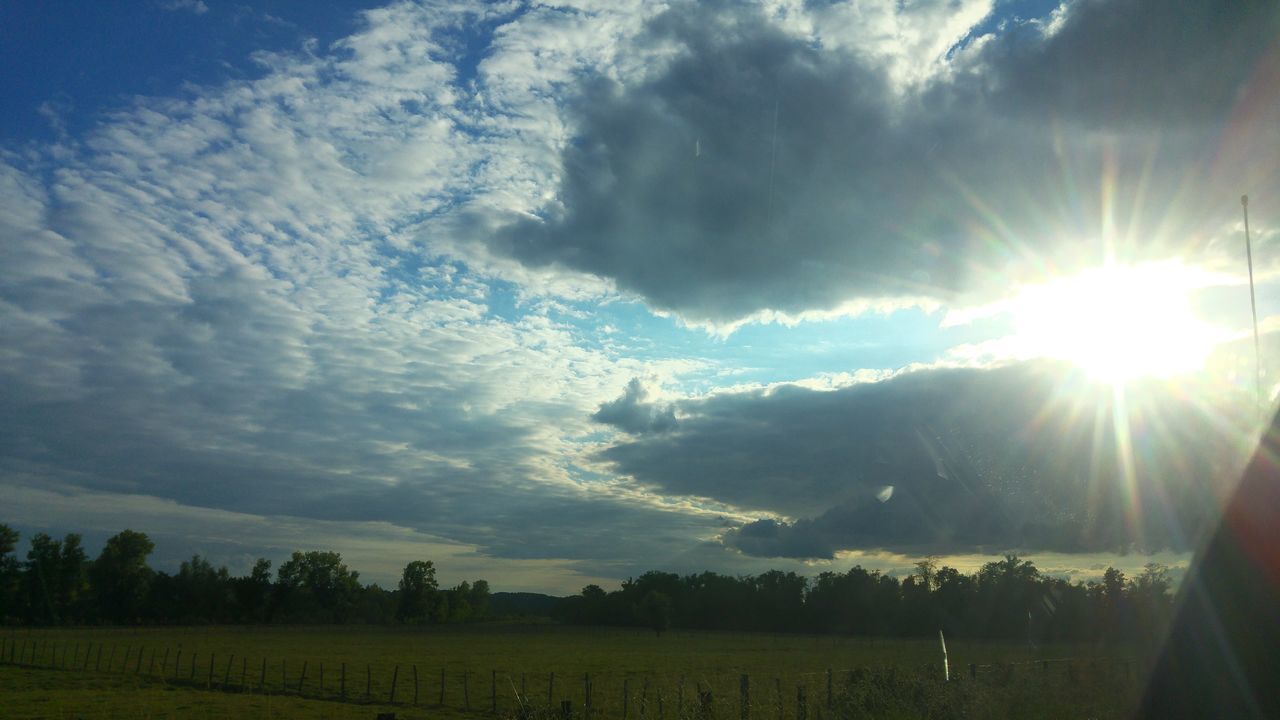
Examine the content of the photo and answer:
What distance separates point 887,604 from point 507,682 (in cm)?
10181

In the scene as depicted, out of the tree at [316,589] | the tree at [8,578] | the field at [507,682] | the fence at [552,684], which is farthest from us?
the tree at [316,589]

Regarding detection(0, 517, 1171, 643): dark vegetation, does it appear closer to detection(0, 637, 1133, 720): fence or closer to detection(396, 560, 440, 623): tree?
detection(396, 560, 440, 623): tree

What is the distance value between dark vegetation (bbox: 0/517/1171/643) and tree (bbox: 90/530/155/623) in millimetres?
157

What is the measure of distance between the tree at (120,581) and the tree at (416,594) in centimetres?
4237

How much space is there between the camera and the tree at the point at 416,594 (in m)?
153

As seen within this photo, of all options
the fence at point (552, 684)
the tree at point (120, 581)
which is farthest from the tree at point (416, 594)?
the fence at point (552, 684)

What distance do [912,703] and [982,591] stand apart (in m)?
108

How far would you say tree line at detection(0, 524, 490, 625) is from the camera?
388 ft

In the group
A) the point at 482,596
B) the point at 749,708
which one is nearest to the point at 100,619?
the point at 482,596

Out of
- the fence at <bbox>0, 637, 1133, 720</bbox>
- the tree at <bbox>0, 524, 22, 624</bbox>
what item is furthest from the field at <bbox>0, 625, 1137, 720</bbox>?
the tree at <bbox>0, 524, 22, 624</bbox>

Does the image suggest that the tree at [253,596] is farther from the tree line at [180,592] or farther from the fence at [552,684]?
the fence at [552,684]

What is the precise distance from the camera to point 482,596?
185 m

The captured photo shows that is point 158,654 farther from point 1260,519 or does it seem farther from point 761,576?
point 761,576

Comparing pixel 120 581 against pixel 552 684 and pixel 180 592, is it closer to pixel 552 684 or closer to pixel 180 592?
pixel 180 592
